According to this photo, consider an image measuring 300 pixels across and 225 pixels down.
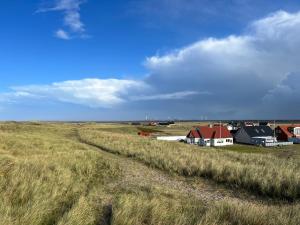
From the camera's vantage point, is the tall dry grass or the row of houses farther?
the row of houses

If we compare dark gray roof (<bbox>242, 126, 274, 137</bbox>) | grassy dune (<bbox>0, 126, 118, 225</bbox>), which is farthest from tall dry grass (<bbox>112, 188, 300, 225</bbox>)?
dark gray roof (<bbox>242, 126, 274, 137</bbox>)

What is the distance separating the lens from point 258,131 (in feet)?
303

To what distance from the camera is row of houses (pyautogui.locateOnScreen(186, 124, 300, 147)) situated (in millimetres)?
84688

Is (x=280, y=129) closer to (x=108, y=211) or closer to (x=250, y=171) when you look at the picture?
(x=250, y=171)

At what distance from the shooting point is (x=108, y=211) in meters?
9.44

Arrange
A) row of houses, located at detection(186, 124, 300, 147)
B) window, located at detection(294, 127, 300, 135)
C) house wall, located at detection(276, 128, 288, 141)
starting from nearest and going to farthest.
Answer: row of houses, located at detection(186, 124, 300, 147), house wall, located at detection(276, 128, 288, 141), window, located at detection(294, 127, 300, 135)

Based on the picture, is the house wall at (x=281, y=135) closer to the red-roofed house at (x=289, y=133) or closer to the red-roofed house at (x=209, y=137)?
the red-roofed house at (x=289, y=133)

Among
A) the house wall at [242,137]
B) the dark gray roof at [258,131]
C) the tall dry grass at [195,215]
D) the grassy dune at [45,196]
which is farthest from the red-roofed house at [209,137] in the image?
the tall dry grass at [195,215]

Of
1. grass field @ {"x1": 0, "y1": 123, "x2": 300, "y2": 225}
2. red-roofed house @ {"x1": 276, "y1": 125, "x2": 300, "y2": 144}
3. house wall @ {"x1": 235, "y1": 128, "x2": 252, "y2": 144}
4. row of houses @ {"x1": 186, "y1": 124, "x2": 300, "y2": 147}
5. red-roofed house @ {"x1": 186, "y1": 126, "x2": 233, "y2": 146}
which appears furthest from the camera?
red-roofed house @ {"x1": 276, "y1": 125, "x2": 300, "y2": 144}

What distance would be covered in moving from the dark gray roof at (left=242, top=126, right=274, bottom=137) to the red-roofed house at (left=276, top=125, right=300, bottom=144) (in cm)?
271

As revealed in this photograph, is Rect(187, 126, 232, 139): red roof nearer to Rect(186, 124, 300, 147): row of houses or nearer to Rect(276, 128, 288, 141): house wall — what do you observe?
Rect(186, 124, 300, 147): row of houses

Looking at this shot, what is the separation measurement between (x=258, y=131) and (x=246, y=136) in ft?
10.5

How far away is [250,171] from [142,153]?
11.9 m

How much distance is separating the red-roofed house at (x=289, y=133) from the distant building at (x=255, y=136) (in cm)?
262
